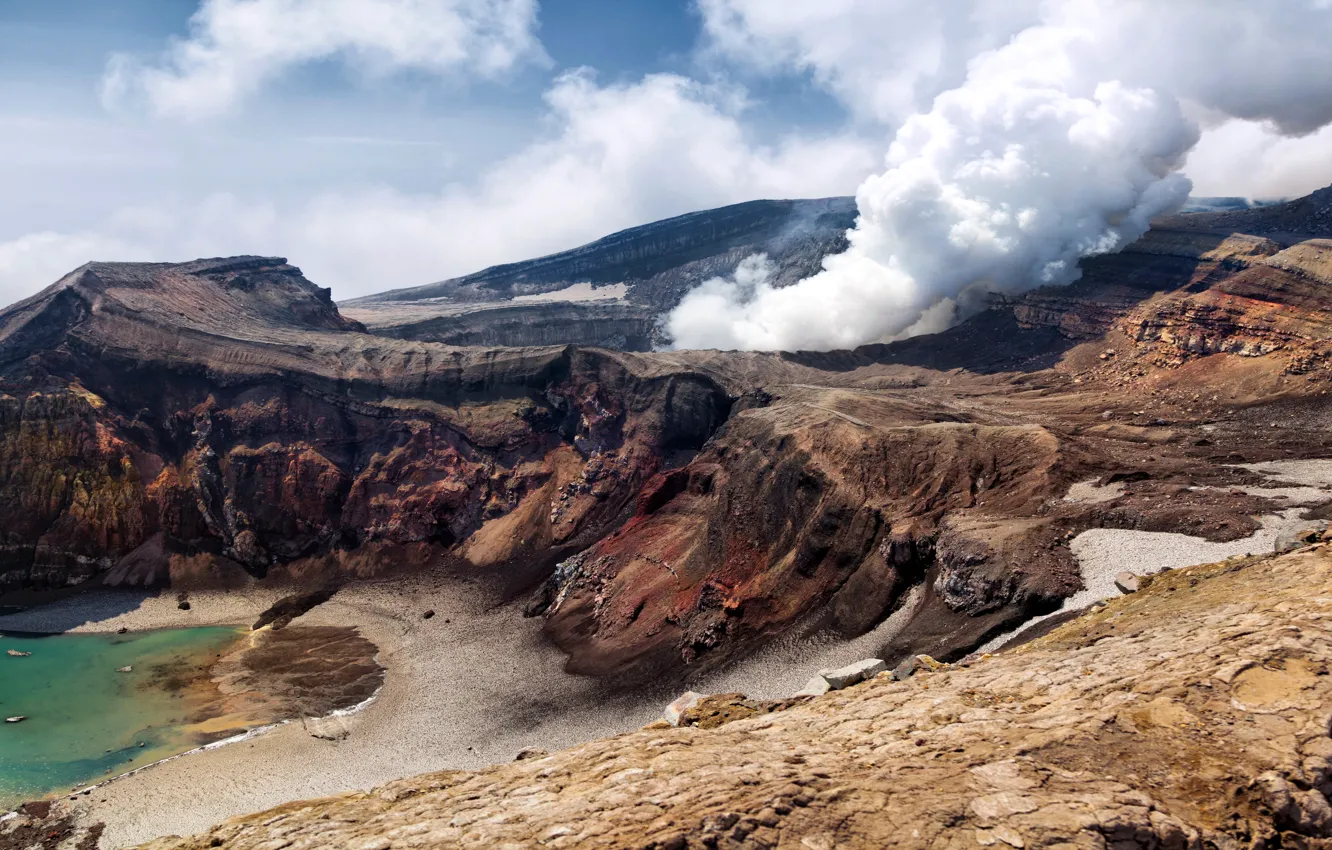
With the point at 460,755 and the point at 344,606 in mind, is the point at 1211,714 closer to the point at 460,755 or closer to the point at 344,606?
the point at 460,755

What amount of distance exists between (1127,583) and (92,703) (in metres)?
70.4

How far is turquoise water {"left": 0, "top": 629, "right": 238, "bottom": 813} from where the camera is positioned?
1832 inches

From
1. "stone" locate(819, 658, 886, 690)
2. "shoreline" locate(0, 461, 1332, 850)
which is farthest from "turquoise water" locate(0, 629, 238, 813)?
"stone" locate(819, 658, 886, 690)

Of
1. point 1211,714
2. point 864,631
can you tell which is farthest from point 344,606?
point 1211,714

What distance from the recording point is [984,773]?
13.6 metres

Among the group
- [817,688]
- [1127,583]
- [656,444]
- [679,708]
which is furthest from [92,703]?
[1127,583]

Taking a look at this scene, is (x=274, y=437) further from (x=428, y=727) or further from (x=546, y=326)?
(x=546, y=326)

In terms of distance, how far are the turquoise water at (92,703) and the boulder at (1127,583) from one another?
56.2 m

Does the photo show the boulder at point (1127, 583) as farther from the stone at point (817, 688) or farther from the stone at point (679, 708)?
the stone at point (679, 708)

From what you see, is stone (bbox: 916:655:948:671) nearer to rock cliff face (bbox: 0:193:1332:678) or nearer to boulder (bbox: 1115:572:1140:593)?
boulder (bbox: 1115:572:1140:593)

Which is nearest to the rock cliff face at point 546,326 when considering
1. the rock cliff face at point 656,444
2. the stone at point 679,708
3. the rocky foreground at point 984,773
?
the rock cliff face at point 656,444

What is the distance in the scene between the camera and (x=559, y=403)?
88.8 meters

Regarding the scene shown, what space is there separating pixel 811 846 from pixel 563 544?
6349 centimetres

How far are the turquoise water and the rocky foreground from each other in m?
41.5
